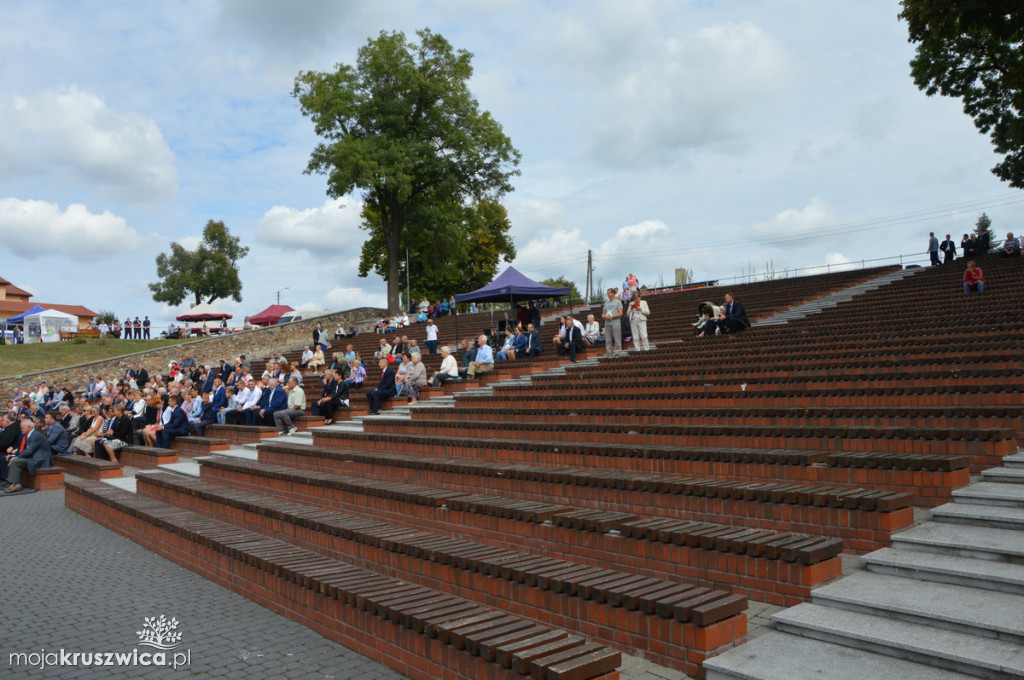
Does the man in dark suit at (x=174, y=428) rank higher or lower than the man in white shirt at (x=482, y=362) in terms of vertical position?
lower

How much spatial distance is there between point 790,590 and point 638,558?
3.53 ft

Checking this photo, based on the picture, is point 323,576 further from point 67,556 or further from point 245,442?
point 245,442

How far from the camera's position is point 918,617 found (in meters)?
3.61

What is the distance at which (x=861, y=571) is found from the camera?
4383mm

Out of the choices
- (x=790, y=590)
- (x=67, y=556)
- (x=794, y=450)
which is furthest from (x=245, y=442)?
(x=790, y=590)

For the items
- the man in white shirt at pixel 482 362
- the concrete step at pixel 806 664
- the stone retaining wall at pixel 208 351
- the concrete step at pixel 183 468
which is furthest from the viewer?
the stone retaining wall at pixel 208 351

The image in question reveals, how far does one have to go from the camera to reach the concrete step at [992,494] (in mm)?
4746

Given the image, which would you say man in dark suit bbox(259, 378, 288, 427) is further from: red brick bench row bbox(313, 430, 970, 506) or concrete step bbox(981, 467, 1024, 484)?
concrete step bbox(981, 467, 1024, 484)

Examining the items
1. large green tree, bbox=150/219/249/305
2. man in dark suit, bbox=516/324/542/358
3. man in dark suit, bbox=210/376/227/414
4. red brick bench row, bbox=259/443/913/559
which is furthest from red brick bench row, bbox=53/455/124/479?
large green tree, bbox=150/219/249/305

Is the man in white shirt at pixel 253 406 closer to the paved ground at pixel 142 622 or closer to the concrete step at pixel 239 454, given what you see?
the concrete step at pixel 239 454

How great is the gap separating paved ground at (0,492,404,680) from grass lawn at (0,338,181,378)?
28931 millimetres

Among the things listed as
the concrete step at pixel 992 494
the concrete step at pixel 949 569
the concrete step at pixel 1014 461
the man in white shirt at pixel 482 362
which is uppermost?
the man in white shirt at pixel 482 362

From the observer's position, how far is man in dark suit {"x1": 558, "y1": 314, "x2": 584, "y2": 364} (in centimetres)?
1525

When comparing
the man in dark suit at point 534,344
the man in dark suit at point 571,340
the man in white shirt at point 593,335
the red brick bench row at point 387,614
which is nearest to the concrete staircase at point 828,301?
the man in white shirt at point 593,335
